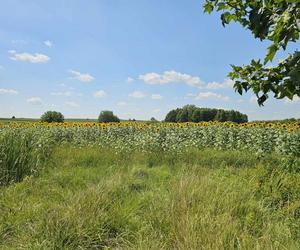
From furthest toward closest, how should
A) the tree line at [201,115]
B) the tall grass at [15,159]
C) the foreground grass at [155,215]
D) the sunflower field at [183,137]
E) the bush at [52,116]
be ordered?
1. the bush at [52,116]
2. the tree line at [201,115]
3. the sunflower field at [183,137]
4. the tall grass at [15,159]
5. the foreground grass at [155,215]

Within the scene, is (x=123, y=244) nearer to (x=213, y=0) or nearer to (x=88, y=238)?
(x=88, y=238)

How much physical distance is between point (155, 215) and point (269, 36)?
8.49 ft

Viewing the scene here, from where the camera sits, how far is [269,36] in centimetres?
267

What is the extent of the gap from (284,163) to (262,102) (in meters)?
3.80

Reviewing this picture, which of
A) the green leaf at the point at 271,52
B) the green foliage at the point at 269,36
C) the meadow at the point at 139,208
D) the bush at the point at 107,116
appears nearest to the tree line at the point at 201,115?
the bush at the point at 107,116

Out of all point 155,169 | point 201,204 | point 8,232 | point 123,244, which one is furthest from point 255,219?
point 155,169

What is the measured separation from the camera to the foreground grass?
12.5ft

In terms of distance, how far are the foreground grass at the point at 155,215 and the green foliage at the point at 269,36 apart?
4.62ft

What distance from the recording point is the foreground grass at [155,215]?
12.5ft

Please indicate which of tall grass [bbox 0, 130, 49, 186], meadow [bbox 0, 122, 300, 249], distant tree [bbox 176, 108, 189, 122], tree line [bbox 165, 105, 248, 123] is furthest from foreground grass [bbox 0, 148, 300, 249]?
distant tree [bbox 176, 108, 189, 122]

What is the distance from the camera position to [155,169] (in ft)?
28.5

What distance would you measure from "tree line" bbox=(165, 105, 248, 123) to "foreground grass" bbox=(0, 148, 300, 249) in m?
18.5

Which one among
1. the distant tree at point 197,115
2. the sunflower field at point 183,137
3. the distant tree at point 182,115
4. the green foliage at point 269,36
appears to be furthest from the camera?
the distant tree at point 182,115

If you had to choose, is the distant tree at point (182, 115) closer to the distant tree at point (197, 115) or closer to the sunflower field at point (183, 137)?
the distant tree at point (197, 115)
